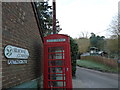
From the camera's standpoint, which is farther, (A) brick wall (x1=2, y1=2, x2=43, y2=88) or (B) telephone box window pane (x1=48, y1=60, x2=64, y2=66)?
(B) telephone box window pane (x1=48, y1=60, x2=64, y2=66)

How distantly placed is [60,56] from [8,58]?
8.30 ft

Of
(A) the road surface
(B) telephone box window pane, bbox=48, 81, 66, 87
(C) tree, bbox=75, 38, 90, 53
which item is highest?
(C) tree, bbox=75, 38, 90, 53

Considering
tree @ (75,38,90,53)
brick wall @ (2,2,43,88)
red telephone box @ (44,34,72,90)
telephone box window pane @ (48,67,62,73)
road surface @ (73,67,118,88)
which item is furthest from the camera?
tree @ (75,38,90,53)

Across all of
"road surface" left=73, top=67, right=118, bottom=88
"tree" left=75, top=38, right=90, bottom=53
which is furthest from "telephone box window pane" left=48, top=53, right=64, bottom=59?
"tree" left=75, top=38, right=90, bottom=53

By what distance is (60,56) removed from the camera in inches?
231

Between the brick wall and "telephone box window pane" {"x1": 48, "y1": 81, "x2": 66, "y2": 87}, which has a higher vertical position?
the brick wall

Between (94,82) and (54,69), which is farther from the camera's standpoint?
(94,82)

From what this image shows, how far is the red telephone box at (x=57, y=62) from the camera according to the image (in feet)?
18.9

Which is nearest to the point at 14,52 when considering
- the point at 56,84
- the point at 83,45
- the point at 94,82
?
the point at 56,84

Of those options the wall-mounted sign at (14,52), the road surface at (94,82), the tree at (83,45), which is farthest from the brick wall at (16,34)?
the tree at (83,45)

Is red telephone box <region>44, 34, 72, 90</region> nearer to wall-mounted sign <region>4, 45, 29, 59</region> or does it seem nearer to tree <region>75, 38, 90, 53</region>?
wall-mounted sign <region>4, 45, 29, 59</region>

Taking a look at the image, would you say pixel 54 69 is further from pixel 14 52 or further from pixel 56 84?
pixel 14 52

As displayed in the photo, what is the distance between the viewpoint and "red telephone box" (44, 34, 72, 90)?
5.77 m

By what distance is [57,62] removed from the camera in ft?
19.4
